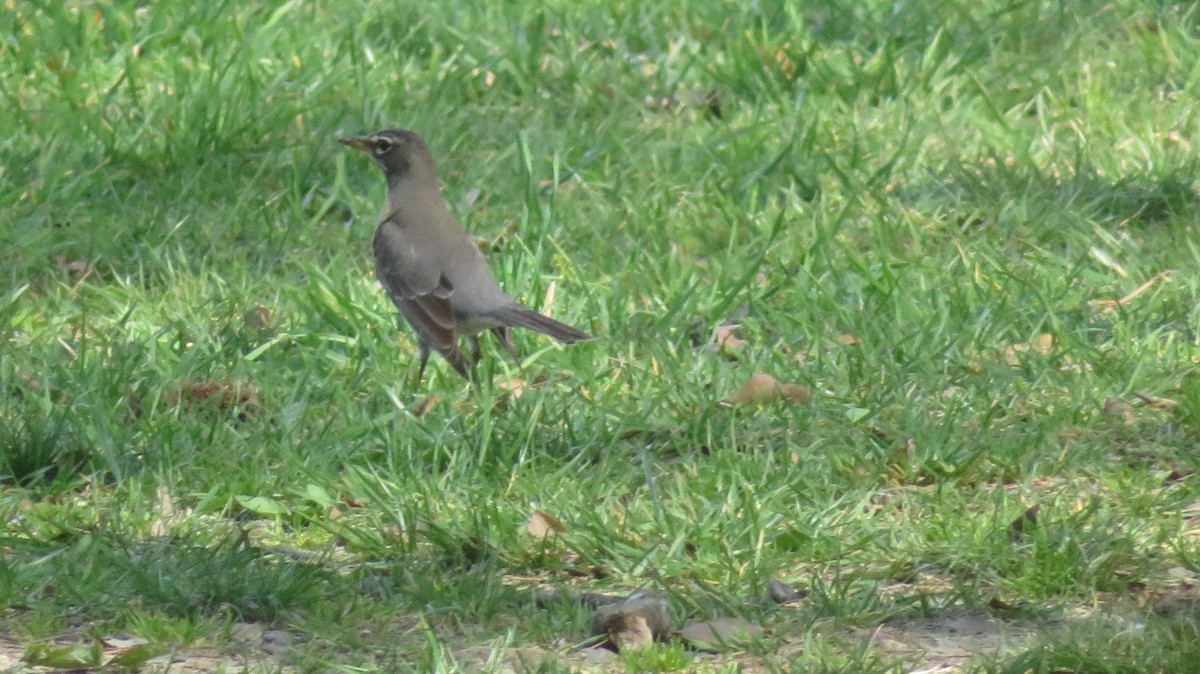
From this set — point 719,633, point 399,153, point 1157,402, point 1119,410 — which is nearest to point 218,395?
point 399,153

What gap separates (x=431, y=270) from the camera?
610 centimetres

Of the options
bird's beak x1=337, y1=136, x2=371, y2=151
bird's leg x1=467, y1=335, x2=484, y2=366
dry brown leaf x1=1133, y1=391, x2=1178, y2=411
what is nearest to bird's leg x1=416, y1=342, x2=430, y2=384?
bird's leg x1=467, y1=335, x2=484, y2=366

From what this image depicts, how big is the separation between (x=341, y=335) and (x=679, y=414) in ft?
4.37

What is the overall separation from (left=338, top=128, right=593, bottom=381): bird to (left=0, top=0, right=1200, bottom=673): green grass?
15 cm

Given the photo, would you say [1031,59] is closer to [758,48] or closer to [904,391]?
[758,48]

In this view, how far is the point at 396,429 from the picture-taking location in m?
5.25

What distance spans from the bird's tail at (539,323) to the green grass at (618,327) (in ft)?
0.52

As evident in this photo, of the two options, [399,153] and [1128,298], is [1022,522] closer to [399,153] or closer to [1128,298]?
[1128,298]

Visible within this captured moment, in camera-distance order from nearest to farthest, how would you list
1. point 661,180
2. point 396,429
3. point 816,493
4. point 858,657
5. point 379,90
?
1. point 858,657
2. point 816,493
3. point 396,429
4. point 661,180
5. point 379,90

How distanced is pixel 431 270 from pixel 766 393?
50.5 inches

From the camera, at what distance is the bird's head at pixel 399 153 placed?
6.67m

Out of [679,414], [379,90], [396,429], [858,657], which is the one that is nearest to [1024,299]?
[679,414]

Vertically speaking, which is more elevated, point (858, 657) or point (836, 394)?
point (858, 657)

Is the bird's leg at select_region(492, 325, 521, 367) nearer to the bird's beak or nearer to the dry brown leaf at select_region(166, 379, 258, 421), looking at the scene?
the dry brown leaf at select_region(166, 379, 258, 421)
